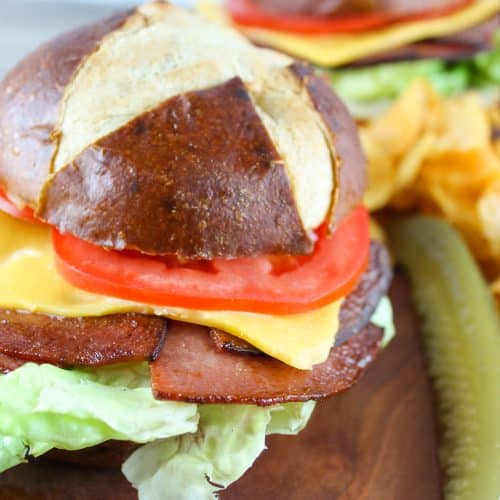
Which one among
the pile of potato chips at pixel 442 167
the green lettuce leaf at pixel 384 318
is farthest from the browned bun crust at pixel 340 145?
the pile of potato chips at pixel 442 167

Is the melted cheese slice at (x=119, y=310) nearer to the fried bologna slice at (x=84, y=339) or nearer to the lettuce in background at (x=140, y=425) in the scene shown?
the fried bologna slice at (x=84, y=339)

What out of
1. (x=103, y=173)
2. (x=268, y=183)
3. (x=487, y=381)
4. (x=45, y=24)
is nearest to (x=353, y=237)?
(x=268, y=183)

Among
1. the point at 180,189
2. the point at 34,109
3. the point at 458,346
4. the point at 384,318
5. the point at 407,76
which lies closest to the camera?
the point at 180,189

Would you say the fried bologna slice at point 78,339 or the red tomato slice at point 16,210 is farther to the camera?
the red tomato slice at point 16,210

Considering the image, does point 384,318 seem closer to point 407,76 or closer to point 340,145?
point 340,145

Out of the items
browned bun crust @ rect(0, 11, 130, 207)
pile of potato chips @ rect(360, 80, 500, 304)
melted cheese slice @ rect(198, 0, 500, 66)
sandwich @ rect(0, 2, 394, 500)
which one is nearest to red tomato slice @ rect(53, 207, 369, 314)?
sandwich @ rect(0, 2, 394, 500)

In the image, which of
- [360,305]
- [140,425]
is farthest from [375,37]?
[140,425]
